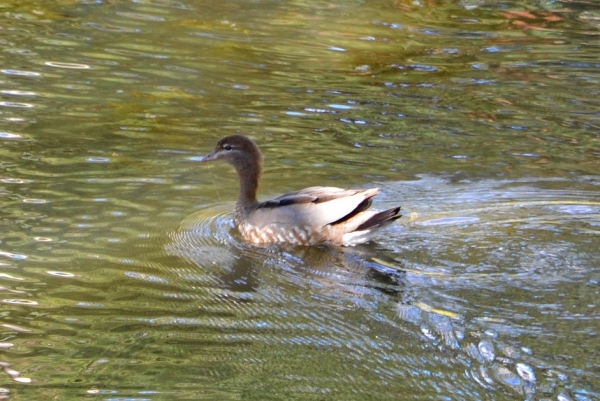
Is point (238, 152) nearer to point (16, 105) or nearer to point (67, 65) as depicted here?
point (16, 105)

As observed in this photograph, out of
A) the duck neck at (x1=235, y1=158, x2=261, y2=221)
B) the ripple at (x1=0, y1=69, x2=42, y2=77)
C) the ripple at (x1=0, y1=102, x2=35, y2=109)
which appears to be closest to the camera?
the duck neck at (x1=235, y1=158, x2=261, y2=221)

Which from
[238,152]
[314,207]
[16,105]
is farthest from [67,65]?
[314,207]

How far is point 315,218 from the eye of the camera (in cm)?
749

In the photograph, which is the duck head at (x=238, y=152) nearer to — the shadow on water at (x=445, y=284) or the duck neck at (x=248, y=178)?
the duck neck at (x=248, y=178)

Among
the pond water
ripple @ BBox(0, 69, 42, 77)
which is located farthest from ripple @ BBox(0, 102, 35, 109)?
ripple @ BBox(0, 69, 42, 77)

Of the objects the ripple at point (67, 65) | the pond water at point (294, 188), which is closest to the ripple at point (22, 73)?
the pond water at point (294, 188)

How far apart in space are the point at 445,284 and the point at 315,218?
1319 millimetres

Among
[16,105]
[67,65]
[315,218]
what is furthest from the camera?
[67,65]

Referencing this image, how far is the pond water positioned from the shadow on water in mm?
19

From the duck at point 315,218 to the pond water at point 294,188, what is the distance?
0.47 feet

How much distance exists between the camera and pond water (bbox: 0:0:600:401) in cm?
559

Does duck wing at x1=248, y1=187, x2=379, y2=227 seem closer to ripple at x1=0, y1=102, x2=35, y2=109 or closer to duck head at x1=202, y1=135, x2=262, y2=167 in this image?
duck head at x1=202, y1=135, x2=262, y2=167

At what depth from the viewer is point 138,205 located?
8141mm

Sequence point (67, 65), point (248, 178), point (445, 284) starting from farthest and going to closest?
point (67, 65)
point (248, 178)
point (445, 284)
